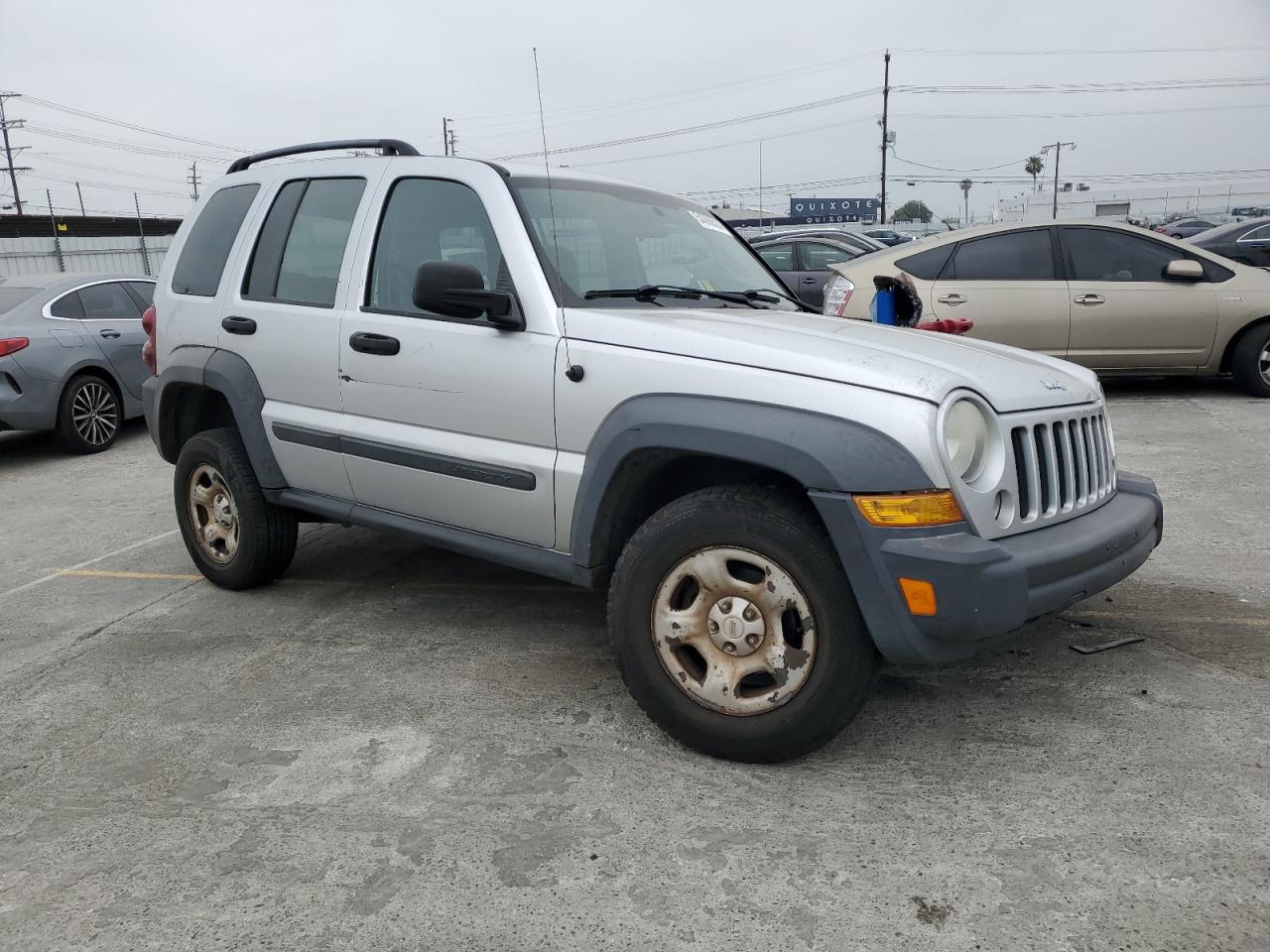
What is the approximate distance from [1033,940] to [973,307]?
7.22 metres

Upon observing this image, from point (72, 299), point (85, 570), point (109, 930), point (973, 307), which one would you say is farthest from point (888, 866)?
point (72, 299)

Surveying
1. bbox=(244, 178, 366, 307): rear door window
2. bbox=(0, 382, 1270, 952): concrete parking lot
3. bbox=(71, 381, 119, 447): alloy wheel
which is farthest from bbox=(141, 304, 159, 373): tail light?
bbox=(71, 381, 119, 447): alloy wheel

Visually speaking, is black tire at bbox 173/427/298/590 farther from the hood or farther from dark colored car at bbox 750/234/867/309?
dark colored car at bbox 750/234/867/309

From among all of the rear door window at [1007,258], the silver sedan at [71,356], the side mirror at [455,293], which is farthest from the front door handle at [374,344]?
the rear door window at [1007,258]

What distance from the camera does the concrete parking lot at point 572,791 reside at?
7.48 feet

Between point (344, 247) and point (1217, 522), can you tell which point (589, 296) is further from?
point (1217, 522)

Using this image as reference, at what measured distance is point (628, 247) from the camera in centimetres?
377

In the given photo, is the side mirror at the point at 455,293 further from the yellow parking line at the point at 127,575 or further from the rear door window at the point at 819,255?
the rear door window at the point at 819,255

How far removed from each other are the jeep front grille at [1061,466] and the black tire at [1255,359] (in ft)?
20.5

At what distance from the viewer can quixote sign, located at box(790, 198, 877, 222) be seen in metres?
71.9

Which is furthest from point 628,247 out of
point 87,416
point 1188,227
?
point 1188,227

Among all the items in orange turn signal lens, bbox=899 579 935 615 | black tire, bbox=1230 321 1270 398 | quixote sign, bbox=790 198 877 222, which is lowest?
black tire, bbox=1230 321 1270 398

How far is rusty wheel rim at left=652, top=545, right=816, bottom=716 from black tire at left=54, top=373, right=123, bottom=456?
726 centimetres

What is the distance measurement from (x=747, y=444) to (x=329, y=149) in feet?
8.70
